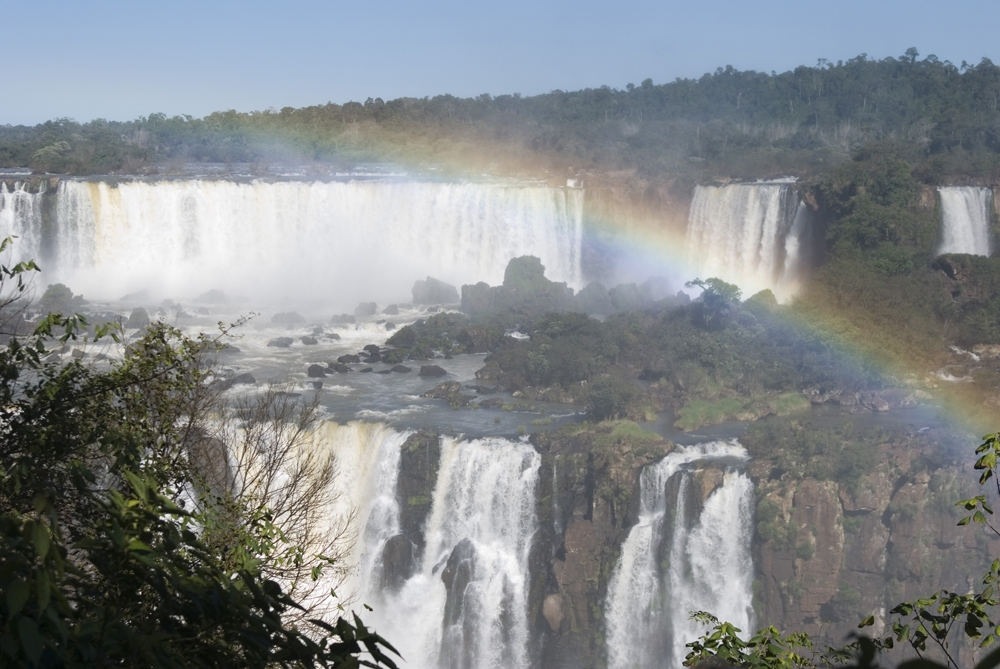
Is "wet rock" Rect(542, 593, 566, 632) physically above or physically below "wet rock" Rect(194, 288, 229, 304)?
below

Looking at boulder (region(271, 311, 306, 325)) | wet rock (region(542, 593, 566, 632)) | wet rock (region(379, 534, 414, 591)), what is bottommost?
wet rock (region(542, 593, 566, 632))

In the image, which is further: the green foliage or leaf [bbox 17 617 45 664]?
the green foliage

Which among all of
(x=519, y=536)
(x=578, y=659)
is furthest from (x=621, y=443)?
(x=578, y=659)

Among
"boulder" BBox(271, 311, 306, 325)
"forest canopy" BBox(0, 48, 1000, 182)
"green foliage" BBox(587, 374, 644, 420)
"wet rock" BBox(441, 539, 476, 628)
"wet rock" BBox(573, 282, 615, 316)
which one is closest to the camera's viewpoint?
"wet rock" BBox(441, 539, 476, 628)

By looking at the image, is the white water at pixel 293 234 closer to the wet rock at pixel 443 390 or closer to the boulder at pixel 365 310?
the boulder at pixel 365 310

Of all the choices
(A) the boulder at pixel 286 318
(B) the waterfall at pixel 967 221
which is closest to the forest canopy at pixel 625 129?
(B) the waterfall at pixel 967 221

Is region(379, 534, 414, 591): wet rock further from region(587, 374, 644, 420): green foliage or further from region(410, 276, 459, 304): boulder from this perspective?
region(410, 276, 459, 304): boulder

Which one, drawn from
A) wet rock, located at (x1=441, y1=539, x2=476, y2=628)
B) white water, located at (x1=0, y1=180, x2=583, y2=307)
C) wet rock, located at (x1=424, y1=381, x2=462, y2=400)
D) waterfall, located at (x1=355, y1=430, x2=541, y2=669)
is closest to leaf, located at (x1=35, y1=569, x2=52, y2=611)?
waterfall, located at (x1=355, y1=430, x2=541, y2=669)
